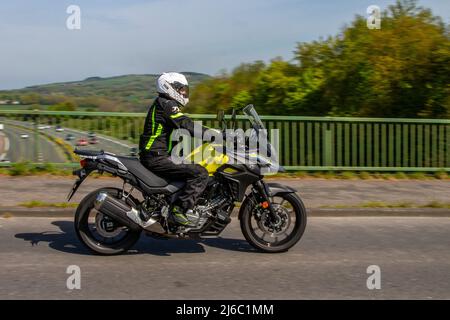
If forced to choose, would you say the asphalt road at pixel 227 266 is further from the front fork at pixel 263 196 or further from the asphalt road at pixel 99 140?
the asphalt road at pixel 99 140

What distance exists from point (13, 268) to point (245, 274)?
2.42 metres

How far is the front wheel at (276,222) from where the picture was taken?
24.1 ft

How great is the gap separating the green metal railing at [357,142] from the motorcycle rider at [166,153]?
569cm

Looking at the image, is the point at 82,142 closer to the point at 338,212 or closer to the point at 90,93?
the point at 90,93

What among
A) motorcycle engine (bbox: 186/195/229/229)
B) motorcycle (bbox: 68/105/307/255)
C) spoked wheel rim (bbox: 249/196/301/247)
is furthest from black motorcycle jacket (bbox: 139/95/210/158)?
spoked wheel rim (bbox: 249/196/301/247)

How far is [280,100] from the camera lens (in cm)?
1683

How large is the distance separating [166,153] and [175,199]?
1.72 ft

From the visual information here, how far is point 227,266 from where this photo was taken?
687 centimetres

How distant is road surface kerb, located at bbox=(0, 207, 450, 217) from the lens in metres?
9.21

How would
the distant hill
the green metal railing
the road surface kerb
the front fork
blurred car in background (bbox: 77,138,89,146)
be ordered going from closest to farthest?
1. the front fork
2. the road surface kerb
3. blurred car in background (bbox: 77,138,89,146)
4. the distant hill
5. the green metal railing

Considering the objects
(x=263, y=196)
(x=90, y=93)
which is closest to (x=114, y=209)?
(x=263, y=196)

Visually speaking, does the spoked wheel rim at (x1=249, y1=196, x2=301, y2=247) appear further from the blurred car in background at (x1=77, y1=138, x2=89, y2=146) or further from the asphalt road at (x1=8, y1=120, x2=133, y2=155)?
the blurred car in background at (x1=77, y1=138, x2=89, y2=146)

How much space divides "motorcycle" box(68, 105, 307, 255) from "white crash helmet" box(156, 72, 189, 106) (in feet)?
1.89
